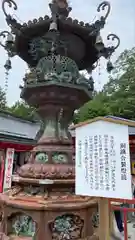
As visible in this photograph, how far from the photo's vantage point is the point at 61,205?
2.82 metres

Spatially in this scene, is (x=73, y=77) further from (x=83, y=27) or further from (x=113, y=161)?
(x=113, y=161)

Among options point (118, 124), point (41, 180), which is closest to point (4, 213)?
point (41, 180)

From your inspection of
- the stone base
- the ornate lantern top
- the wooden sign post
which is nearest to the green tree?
the ornate lantern top

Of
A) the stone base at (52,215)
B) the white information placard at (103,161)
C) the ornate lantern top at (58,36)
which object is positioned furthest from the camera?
the ornate lantern top at (58,36)

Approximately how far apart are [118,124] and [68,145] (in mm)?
1536

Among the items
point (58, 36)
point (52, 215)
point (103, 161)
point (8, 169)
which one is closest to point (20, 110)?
point (8, 169)

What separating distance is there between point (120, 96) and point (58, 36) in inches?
554

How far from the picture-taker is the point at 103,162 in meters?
2.25

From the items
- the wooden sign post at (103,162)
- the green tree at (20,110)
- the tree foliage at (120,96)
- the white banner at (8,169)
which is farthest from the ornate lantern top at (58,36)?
the green tree at (20,110)

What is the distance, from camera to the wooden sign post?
213 centimetres

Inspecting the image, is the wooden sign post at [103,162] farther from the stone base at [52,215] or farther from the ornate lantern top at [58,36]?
the ornate lantern top at [58,36]

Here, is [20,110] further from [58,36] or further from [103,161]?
[103,161]

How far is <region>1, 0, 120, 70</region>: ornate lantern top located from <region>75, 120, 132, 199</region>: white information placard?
1.69 meters

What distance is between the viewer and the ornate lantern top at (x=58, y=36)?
140 inches
